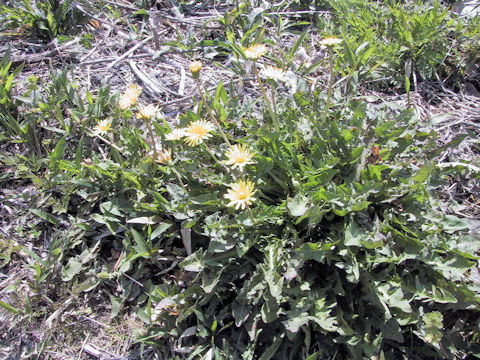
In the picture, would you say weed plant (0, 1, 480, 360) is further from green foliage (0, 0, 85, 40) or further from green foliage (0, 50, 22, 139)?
green foliage (0, 0, 85, 40)

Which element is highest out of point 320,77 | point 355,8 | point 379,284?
point 355,8

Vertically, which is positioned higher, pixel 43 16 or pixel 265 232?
pixel 43 16

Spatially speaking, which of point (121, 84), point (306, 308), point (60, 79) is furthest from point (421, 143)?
point (60, 79)

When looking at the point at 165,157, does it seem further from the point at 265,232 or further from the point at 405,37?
the point at 405,37

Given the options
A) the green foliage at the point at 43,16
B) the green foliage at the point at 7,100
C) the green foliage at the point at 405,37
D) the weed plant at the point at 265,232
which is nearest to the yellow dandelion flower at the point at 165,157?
the weed plant at the point at 265,232

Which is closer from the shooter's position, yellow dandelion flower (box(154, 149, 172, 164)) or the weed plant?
the weed plant

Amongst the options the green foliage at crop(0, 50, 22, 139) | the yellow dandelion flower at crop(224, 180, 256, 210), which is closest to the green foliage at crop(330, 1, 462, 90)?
the yellow dandelion flower at crop(224, 180, 256, 210)

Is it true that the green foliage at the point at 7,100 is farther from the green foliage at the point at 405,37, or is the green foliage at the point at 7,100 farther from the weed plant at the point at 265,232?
the green foliage at the point at 405,37

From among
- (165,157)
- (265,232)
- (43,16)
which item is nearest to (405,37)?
(265,232)

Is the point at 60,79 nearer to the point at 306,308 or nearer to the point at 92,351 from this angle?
the point at 92,351

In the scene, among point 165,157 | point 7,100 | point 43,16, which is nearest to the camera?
point 165,157

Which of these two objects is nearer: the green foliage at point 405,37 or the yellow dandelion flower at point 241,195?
the yellow dandelion flower at point 241,195

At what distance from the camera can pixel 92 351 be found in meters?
2.21

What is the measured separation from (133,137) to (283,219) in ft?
3.64
